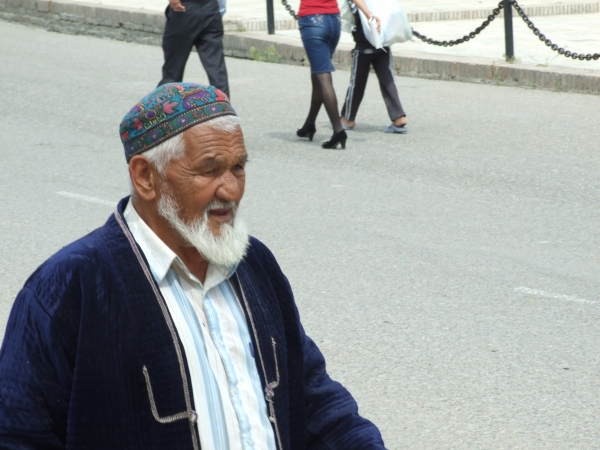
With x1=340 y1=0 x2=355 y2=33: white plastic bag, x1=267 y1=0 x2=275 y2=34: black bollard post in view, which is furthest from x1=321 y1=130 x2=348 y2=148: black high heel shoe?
x1=267 y1=0 x2=275 y2=34: black bollard post

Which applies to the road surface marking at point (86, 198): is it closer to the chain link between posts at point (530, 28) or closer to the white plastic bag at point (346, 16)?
the white plastic bag at point (346, 16)

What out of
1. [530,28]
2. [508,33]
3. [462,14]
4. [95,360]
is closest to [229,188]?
[95,360]

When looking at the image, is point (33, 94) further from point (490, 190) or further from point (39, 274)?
point (39, 274)

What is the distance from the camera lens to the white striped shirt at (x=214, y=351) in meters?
2.16

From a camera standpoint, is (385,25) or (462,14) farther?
(462,14)

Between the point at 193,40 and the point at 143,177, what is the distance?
7.48 meters

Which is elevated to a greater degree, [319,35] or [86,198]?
[319,35]

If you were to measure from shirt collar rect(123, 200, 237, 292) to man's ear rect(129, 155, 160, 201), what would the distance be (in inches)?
2.3

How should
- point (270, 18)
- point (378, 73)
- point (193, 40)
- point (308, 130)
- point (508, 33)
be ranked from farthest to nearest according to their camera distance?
point (270, 18), point (508, 33), point (378, 73), point (193, 40), point (308, 130)

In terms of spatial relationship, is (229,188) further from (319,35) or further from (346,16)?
(346,16)

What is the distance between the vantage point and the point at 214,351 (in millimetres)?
2205

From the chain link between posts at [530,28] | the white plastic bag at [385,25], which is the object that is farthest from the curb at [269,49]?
the white plastic bag at [385,25]

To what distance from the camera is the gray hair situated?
223 centimetres

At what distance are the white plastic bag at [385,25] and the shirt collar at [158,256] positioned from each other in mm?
7233
